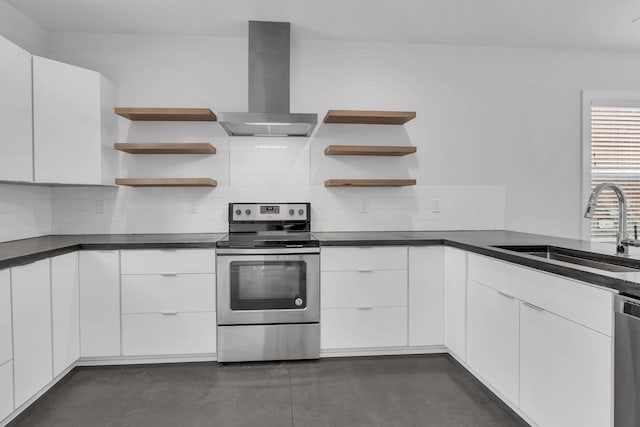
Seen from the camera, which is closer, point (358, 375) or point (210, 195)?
point (358, 375)

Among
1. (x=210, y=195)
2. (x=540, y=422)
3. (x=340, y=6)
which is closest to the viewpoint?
(x=540, y=422)

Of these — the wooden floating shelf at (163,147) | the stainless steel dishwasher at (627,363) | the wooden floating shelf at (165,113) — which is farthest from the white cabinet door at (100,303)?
the stainless steel dishwasher at (627,363)

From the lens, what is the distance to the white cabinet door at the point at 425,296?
116 inches

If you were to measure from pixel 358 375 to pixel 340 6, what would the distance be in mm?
2552

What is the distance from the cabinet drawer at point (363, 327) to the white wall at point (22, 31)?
2963mm

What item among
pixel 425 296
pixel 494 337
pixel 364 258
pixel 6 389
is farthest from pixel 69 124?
pixel 494 337

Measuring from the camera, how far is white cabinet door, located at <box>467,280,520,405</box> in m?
2.07

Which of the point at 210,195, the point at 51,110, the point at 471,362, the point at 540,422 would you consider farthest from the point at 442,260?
the point at 51,110

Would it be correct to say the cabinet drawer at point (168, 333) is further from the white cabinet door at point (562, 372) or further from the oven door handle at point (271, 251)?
the white cabinet door at point (562, 372)

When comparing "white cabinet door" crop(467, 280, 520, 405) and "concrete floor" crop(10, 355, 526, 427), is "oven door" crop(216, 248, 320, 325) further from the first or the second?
"white cabinet door" crop(467, 280, 520, 405)

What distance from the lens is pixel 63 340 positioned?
2510 mm

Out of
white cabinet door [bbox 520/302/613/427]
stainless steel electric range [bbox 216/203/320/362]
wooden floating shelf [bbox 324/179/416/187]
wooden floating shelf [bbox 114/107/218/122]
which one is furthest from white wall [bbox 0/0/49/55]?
white cabinet door [bbox 520/302/613/427]

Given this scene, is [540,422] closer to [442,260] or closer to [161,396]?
[442,260]

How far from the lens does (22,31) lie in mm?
2965
